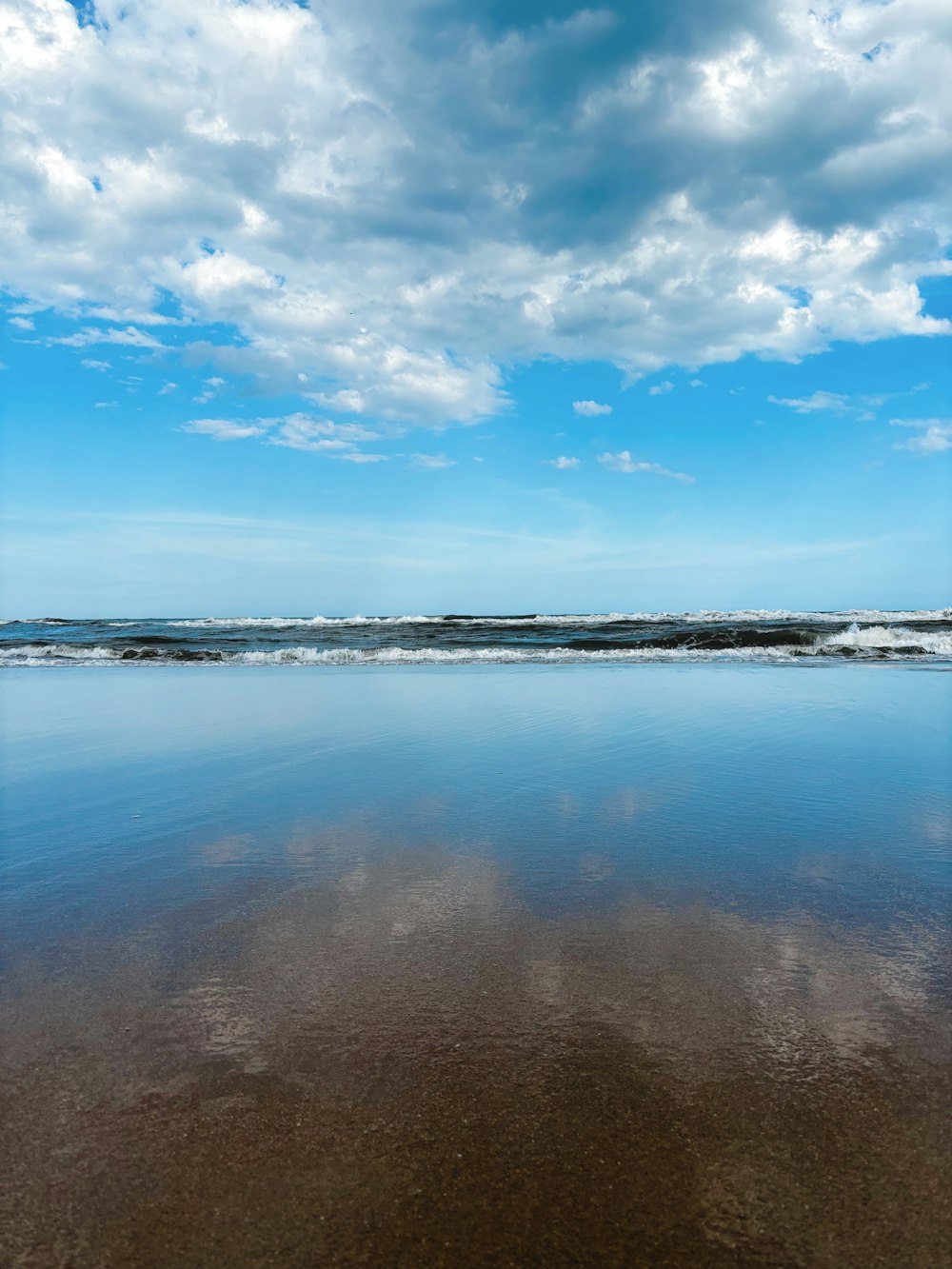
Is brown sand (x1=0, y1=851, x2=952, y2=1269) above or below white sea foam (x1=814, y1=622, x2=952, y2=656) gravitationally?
below

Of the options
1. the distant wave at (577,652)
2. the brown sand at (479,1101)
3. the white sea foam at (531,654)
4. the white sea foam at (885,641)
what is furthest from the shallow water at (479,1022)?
the white sea foam at (885,641)

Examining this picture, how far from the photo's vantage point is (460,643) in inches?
1037

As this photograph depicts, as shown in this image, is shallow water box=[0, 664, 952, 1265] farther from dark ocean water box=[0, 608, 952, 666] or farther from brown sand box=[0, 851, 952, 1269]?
dark ocean water box=[0, 608, 952, 666]

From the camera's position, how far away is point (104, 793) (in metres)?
4.59

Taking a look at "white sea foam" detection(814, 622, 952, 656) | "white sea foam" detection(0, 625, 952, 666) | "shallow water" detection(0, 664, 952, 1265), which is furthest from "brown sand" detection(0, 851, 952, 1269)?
"white sea foam" detection(814, 622, 952, 656)

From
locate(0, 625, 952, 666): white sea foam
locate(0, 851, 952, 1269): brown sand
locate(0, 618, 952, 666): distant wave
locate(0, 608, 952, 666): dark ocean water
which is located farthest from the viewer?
locate(0, 608, 952, 666): dark ocean water

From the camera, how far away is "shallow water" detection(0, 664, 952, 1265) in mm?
1330

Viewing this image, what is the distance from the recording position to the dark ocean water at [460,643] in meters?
20.1

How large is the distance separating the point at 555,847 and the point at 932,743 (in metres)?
4.25

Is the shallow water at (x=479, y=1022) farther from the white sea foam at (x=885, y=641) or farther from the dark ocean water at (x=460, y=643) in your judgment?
the white sea foam at (x=885, y=641)

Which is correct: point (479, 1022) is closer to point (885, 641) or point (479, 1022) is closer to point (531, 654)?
point (531, 654)

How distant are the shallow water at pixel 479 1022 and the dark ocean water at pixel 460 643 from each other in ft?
48.9

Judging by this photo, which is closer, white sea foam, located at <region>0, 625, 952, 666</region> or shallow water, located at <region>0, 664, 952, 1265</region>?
shallow water, located at <region>0, 664, 952, 1265</region>

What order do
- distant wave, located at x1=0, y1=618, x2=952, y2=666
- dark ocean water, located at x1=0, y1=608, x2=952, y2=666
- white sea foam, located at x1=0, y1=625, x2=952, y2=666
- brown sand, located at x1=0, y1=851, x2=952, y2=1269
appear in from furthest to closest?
dark ocean water, located at x1=0, y1=608, x2=952, y2=666
distant wave, located at x1=0, y1=618, x2=952, y2=666
white sea foam, located at x1=0, y1=625, x2=952, y2=666
brown sand, located at x1=0, y1=851, x2=952, y2=1269
